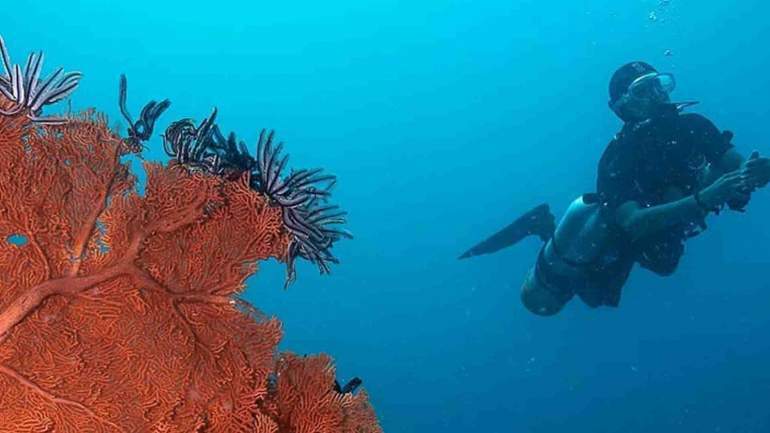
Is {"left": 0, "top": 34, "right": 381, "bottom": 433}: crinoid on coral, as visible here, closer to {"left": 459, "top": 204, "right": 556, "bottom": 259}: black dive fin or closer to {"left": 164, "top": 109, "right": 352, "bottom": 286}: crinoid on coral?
{"left": 164, "top": 109, "right": 352, "bottom": 286}: crinoid on coral

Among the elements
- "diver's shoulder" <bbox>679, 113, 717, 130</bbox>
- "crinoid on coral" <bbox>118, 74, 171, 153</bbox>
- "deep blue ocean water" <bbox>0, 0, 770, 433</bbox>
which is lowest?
"crinoid on coral" <bbox>118, 74, 171, 153</bbox>

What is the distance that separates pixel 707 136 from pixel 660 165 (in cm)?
83

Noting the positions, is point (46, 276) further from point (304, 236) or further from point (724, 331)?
point (724, 331)

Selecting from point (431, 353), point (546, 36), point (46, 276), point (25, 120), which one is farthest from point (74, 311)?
point (546, 36)

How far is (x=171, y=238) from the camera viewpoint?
3455 millimetres

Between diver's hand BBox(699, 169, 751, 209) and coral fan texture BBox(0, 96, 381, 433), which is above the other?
diver's hand BBox(699, 169, 751, 209)

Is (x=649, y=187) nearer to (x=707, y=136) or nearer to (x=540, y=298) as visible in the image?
(x=707, y=136)

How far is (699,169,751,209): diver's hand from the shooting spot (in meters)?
9.22

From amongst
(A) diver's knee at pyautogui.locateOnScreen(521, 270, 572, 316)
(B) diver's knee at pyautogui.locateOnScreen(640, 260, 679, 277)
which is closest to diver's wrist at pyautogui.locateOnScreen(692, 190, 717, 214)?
(B) diver's knee at pyautogui.locateOnScreen(640, 260, 679, 277)

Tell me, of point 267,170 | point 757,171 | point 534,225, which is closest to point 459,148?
point 534,225

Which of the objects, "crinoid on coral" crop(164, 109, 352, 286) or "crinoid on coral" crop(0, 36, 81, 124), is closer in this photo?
"crinoid on coral" crop(0, 36, 81, 124)

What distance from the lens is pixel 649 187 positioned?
10711mm

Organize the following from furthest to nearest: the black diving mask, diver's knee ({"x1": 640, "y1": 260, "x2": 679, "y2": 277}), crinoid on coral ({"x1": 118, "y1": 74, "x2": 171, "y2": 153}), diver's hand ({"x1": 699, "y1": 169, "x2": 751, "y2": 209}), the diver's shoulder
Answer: diver's knee ({"x1": 640, "y1": 260, "x2": 679, "y2": 277}), the black diving mask, the diver's shoulder, diver's hand ({"x1": 699, "y1": 169, "x2": 751, "y2": 209}), crinoid on coral ({"x1": 118, "y1": 74, "x2": 171, "y2": 153})

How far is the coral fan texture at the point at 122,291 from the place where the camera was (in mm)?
3115
